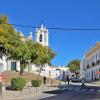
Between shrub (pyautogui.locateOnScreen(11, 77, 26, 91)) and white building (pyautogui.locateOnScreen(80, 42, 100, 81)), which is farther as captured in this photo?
white building (pyautogui.locateOnScreen(80, 42, 100, 81))

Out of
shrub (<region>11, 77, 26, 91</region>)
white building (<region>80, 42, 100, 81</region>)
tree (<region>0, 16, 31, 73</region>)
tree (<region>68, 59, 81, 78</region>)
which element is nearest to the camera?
tree (<region>0, 16, 31, 73</region>)

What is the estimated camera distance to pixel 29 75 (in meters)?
76.9

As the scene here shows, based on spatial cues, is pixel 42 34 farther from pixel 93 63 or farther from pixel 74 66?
pixel 74 66

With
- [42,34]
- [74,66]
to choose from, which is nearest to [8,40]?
[42,34]

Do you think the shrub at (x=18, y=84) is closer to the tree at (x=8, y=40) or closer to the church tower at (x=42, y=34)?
the tree at (x=8, y=40)

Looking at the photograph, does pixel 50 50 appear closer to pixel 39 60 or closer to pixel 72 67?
pixel 39 60

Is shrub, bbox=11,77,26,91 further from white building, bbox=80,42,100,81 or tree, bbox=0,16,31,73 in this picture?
white building, bbox=80,42,100,81

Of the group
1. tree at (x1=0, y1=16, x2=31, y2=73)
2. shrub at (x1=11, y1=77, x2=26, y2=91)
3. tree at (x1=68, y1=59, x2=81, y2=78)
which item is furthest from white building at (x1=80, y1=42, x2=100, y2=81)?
tree at (x1=0, y1=16, x2=31, y2=73)

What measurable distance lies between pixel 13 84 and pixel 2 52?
386 centimetres

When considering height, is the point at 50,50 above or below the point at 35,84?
above

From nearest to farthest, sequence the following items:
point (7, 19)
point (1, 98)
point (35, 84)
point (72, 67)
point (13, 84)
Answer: point (1, 98) < point (7, 19) < point (13, 84) < point (35, 84) < point (72, 67)

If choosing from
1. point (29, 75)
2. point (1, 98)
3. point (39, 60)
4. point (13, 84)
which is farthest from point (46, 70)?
point (1, 98)

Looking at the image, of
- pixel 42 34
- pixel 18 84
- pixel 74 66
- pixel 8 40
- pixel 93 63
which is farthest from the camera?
pixel 74 66

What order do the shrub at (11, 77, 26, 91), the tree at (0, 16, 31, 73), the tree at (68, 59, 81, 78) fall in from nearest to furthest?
the tree at (0, 16, 31, 73) < the shrub at (11, 77, 26, 91) < the tree at (68, 59, 81, 78)
